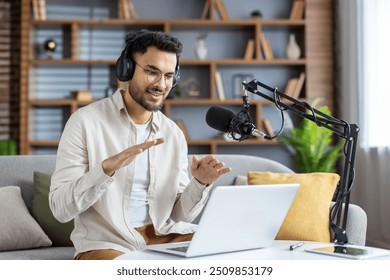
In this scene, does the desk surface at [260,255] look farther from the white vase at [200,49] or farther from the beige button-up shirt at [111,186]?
the white vase at [200,49]

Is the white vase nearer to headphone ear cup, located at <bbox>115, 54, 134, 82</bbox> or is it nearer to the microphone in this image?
headphone ear cup, located at <bbox>115, 54, 134, 82</bbox>

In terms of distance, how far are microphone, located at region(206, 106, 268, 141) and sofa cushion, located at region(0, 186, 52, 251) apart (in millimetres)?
1249

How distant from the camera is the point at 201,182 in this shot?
203cm

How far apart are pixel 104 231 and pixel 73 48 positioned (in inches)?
148

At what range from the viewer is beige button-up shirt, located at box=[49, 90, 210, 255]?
201 cm

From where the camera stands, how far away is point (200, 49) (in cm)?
564

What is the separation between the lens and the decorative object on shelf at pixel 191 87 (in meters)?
5.70

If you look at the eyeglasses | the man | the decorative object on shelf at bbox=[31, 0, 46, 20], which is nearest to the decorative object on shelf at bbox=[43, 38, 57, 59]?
the decorative object on shelf at bbox=[31, 0, 46, 20]

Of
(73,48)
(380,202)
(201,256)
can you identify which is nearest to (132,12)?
(73,48)

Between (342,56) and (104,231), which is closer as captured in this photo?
(104,231)

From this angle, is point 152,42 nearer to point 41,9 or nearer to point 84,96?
point 84,96

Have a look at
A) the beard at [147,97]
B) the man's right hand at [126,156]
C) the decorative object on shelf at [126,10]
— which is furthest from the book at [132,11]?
the man's right hand at [126,156]

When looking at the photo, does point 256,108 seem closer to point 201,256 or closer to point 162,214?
point 162,214

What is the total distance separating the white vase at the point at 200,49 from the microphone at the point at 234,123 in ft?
12.9
